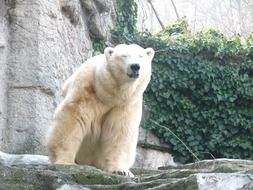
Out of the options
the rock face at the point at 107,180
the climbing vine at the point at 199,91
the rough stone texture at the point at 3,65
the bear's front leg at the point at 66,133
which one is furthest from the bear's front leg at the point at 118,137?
the climbing vine at the point at 199,91

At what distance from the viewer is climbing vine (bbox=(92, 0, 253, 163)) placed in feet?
41.2

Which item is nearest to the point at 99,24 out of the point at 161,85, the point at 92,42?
the point at 92,42

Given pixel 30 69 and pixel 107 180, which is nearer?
pixel 107 180

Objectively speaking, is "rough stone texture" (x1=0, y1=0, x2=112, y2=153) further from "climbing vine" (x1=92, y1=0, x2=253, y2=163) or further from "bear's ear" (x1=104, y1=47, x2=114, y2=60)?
"climbing vine" (x1=92, y1=0, x2=253, y2=163)

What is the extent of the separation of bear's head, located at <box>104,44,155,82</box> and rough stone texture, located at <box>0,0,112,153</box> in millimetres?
2534

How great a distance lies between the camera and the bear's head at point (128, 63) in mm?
6816

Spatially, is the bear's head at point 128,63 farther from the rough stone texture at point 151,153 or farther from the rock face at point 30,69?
the rough stone texture at point 151,153

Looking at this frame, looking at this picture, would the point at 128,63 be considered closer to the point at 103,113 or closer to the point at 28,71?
the point at 103,113

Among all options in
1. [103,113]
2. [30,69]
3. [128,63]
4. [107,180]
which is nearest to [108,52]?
[128,63]

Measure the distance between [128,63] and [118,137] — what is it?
79 centimetres

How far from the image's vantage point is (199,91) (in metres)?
13.0

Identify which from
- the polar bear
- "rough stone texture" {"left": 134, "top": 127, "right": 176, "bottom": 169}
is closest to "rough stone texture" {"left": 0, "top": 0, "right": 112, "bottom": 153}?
the polar bear

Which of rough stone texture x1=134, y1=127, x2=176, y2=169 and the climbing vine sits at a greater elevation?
the climbing vine

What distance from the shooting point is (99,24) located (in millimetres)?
12023
